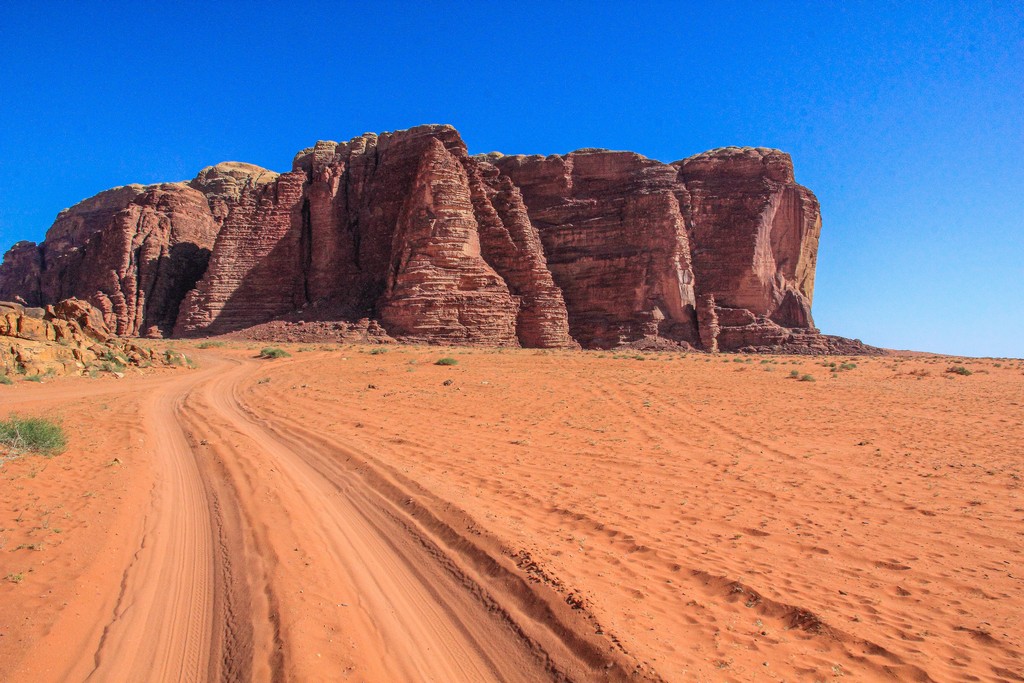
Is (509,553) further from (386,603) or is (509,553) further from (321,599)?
(321,599)

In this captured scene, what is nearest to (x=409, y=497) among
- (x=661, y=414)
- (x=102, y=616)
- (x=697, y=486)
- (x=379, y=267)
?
(x=102, y=616)

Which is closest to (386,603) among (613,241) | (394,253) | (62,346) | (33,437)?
(33,437)

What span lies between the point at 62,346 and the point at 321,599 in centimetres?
1849

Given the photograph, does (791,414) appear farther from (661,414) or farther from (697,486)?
(697,486)

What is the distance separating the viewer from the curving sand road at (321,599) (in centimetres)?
287

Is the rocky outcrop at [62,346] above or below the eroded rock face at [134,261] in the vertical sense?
below

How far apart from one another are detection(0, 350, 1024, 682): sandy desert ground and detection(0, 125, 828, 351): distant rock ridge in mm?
27842

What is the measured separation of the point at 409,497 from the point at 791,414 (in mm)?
9839

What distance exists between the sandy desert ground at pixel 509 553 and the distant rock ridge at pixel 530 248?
27.8m

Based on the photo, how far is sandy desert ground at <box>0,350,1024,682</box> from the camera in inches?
118

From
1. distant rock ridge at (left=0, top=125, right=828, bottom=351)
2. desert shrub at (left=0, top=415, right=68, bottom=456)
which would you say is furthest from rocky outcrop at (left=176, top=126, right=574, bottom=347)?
desert shrub at (left=0, top=415, right=68, bottom=456)

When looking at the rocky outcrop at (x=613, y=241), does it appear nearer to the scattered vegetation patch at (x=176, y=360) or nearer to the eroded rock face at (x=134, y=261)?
the scattered vegetation patch at (x=176, y=360)

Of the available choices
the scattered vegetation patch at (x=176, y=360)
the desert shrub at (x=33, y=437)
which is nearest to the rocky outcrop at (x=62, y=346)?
the scattered vegetation patch at (x=176, y=360)

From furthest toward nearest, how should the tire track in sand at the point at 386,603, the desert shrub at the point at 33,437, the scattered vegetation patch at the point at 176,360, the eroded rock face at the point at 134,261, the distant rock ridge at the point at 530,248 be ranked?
the eroded rock face at the point at 134,261, the distant rock ridge at the point at 530,248, the scattered vegetation patch at the point at 176,360, the desert shrub at the point at 33,437, the tire track in sand at the point at 386,603
